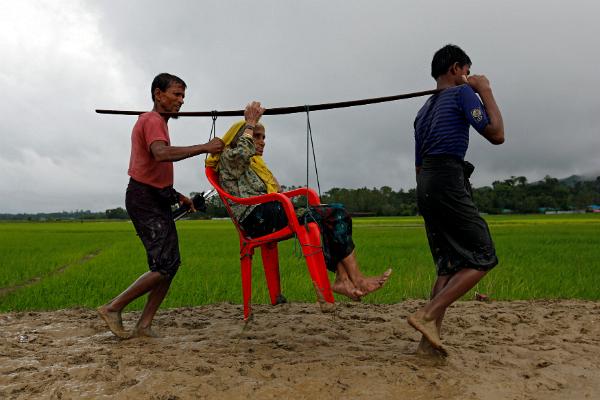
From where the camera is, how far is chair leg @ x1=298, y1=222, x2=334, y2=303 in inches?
118

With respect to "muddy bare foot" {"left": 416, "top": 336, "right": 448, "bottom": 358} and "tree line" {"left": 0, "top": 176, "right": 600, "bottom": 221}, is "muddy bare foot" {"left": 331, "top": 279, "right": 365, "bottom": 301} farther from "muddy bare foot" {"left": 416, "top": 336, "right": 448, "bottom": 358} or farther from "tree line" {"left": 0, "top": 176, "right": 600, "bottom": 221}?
"tree line" {"left": 0, "top": 176, "right": 600, "bottom": 221}

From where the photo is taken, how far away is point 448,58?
3014 millimetres

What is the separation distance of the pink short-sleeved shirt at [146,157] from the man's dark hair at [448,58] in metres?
1.92

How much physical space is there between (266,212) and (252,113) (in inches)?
27.6

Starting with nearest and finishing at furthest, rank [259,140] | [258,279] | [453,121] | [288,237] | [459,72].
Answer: [453,121] → [459,72] → [288,237] → [259,140] → [258,279]

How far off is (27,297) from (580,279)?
23.4ft

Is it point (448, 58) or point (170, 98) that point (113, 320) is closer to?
point (170, 98)

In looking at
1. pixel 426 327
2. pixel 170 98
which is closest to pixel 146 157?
pixel 170 98

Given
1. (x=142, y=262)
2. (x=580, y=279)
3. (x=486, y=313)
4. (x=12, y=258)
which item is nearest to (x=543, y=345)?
(x=486, y=313)

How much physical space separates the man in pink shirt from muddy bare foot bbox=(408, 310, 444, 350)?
1742mm

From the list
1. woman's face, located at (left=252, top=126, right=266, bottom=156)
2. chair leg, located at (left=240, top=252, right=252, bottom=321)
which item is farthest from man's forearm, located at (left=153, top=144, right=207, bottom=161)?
chair leg, located at (left=240, top=252, right=252, bottom=321)

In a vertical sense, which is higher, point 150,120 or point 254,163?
point 150,120

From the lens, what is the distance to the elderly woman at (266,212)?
3135 millimetres

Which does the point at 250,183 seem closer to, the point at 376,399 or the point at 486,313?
the point at 376,399
